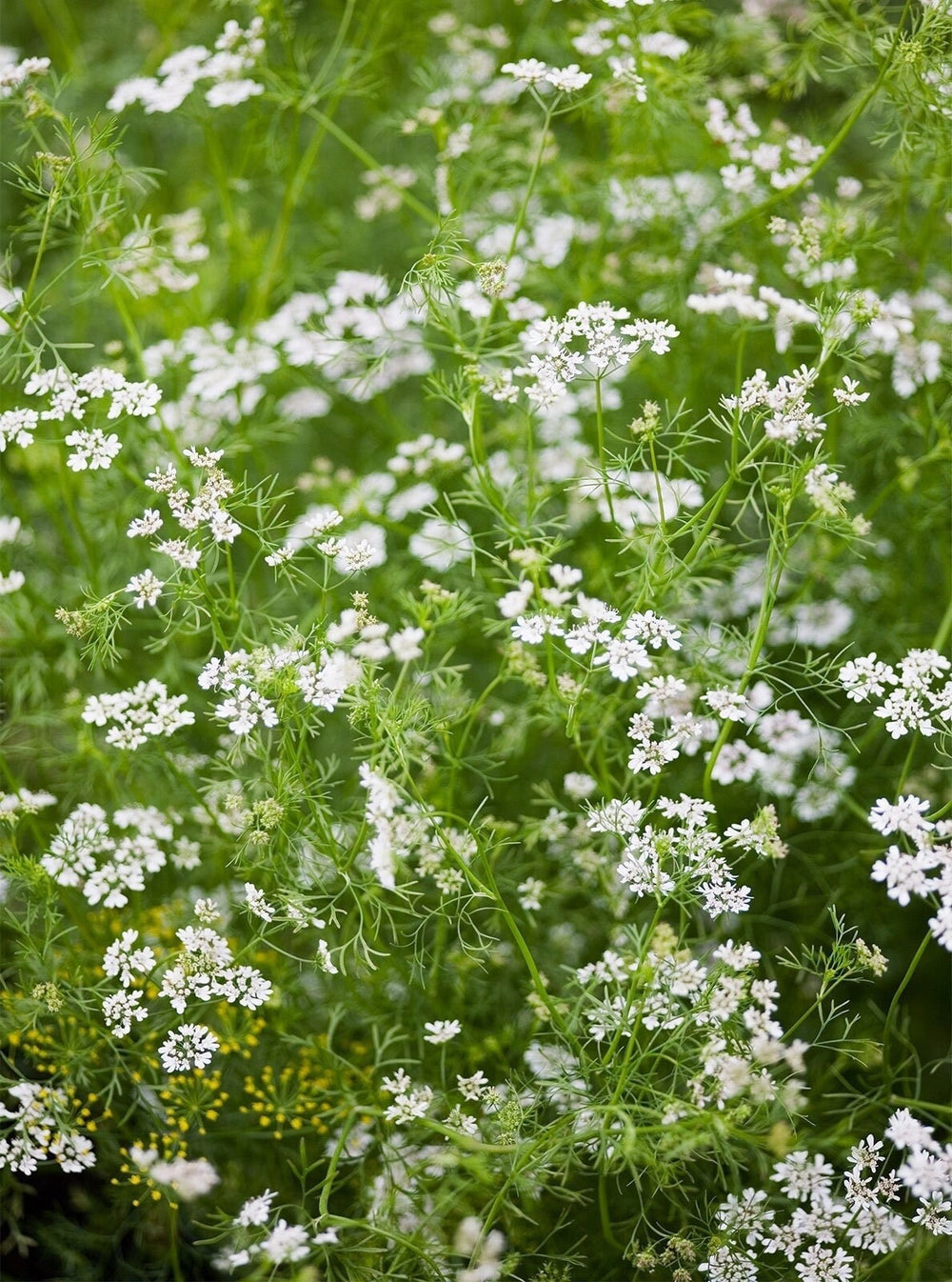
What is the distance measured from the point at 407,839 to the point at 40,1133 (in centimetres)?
92

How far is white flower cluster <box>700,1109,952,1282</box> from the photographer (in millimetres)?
1920

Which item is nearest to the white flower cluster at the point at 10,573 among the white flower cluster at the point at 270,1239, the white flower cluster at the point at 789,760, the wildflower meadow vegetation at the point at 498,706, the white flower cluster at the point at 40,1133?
the wildflower meadow vegetation at the point at 498,706

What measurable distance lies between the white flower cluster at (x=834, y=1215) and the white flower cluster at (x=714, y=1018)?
0.54 ft

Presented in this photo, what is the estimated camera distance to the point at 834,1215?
2066mm

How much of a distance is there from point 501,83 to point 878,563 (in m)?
1.82

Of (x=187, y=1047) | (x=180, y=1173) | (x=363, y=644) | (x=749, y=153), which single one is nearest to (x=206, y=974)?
(x=187, y=1047)

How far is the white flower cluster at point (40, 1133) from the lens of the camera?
2076 mm

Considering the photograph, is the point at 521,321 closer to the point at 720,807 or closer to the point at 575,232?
the point at 575,232

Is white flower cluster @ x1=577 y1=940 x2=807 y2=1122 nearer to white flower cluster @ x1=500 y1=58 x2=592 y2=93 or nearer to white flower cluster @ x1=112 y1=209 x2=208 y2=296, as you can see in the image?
white flower cluster @ x1=500 y1=58 x2=592 y2=93

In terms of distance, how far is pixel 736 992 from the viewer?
1948 millimetres

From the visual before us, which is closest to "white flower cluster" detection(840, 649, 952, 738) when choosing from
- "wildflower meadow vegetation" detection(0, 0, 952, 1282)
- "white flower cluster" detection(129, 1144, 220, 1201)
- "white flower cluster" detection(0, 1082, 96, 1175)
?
"wildflower meadow vegetation" detection(0, 0, 952, 1282)

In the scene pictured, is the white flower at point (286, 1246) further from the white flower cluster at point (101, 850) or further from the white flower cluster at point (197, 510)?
the white flower cluster at point (197, 510)

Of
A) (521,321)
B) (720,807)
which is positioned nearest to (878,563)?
(720,807)

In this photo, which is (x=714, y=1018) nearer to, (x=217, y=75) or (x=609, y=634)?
(x=609, y=634)
